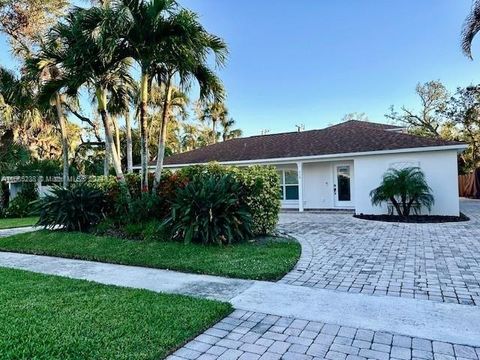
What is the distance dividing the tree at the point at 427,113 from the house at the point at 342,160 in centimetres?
1669

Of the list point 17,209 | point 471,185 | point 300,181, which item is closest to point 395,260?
point 300,181

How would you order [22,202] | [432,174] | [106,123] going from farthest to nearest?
[22,202] < [432,174] < [106,123]

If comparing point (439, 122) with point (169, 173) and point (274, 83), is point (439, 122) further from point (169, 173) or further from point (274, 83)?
point (169, 173)

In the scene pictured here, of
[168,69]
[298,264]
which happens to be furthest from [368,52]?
[298,264]

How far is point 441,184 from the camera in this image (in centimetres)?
1266

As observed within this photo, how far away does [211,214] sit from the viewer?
7820 mm

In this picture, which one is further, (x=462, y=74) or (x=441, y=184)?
(x=462, y=74)

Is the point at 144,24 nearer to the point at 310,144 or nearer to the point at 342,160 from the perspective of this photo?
the point at 342,160

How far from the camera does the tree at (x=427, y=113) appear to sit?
29.9m

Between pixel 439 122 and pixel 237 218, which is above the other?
pixel 439 122

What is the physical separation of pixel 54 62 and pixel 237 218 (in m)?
7.10

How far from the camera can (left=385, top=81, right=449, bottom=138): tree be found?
29.9 m

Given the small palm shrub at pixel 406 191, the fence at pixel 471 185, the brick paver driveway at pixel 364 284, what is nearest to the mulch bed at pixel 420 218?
the small palm shrub at pixel 406 191

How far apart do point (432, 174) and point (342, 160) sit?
3932 mm
